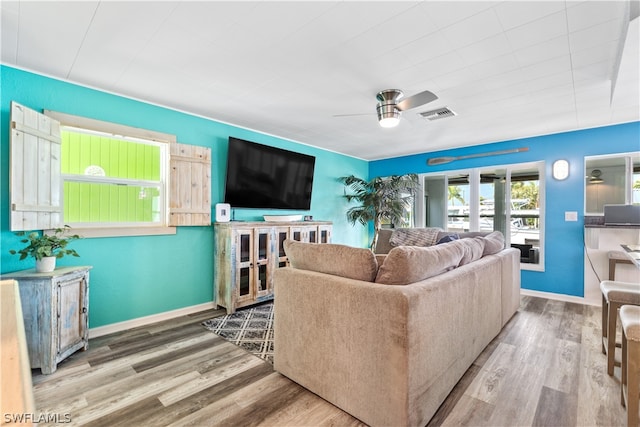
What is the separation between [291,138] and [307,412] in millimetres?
3847

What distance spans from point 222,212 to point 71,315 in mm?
1769

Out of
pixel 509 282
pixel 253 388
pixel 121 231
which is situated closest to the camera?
pixel 253 388

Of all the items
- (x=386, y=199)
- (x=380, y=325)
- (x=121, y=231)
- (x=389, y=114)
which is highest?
(x=389, y=114)

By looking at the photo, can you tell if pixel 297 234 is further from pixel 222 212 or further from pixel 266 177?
pixel 222 212

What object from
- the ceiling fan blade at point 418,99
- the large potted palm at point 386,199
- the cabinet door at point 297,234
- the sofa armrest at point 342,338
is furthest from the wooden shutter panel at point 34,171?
the large potted palm at point 386,199

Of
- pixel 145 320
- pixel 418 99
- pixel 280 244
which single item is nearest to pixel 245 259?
pixel 280 244

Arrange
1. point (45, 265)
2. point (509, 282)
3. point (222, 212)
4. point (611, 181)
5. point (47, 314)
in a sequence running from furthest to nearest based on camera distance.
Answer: point (611, 181), point (222, 212), point (509, 282), point (45, 265), point (47, 314)

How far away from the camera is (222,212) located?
3703mm

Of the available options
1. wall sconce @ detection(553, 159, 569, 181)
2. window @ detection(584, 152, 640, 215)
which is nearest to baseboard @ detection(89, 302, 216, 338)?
wall sconce @ detection(553, 159, 569, 181)

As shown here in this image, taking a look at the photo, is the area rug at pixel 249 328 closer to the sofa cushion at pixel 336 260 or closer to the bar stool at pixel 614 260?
the sofa cushion at pixel 336 260

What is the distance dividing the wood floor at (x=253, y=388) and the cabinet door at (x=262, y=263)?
1.02 metres

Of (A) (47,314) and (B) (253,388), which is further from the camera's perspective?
(A) (47,314)

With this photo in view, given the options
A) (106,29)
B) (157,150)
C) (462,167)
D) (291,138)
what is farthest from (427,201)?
(106,29)

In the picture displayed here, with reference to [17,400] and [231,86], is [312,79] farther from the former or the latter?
[17,400]
